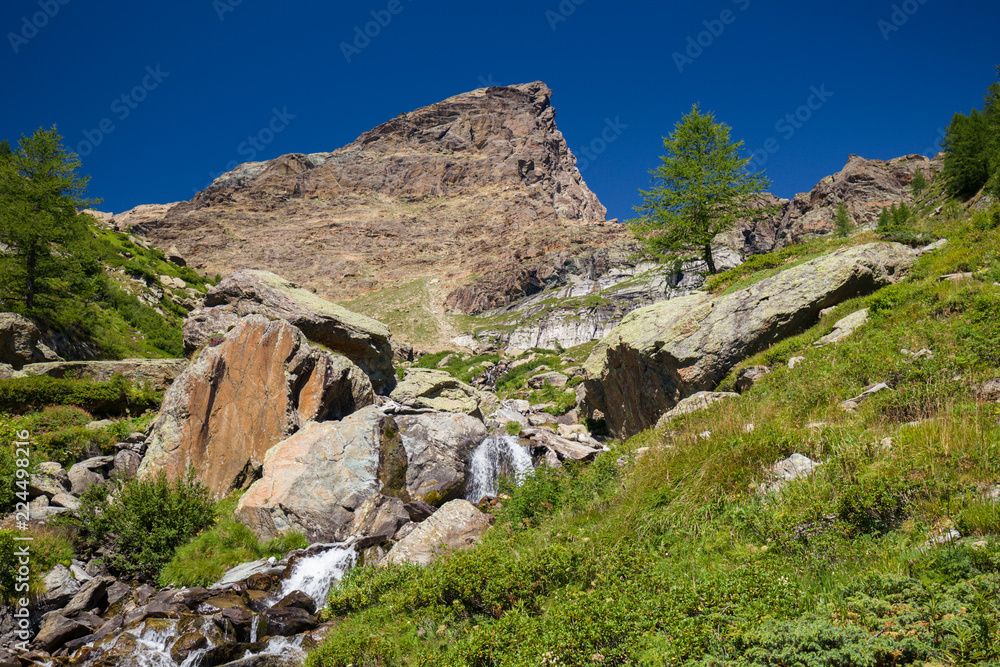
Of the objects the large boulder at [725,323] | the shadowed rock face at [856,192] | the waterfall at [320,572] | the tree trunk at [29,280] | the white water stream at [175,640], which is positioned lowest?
the white water stream at [175,640]

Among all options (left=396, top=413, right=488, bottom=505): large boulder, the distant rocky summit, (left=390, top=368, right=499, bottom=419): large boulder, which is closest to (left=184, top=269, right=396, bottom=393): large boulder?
(left=390, top=368, right=499, bottom=419): large boulder

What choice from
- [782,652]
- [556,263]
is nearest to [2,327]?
[782,652]

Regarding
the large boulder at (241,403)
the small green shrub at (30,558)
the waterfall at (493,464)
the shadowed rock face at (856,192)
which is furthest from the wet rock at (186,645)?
the shadowed rock face at (856,192)

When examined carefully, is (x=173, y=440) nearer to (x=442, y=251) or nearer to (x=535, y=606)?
(x=535, y=606)

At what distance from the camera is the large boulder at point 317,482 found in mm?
13211

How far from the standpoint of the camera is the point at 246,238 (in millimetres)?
180000

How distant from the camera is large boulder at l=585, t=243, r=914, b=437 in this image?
45.1 ft

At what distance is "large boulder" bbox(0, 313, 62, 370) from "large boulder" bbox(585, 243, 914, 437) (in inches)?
987

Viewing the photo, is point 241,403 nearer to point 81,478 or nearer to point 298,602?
point 81,478

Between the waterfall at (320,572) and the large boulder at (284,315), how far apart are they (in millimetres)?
13910

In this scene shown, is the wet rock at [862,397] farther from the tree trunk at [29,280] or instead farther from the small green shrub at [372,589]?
the tree trunk at [29,280]

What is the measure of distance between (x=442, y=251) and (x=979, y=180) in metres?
154

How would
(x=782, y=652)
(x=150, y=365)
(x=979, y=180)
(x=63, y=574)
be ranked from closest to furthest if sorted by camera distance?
(x=782, y=652)
(x=63, y=574)
(x=150, y=365)
(x=979, y=180)

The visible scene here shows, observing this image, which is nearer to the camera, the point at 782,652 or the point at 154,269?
the point at 782,652
